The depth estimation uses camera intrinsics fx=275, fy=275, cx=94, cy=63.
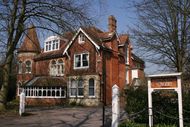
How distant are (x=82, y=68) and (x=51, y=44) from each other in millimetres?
8823

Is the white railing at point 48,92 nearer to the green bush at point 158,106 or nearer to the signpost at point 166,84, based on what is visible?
the green bush at point 158,106

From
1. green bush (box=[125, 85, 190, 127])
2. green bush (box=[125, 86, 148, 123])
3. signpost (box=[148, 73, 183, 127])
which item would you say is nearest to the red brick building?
green bush (box=[125, 86, 148, 123])

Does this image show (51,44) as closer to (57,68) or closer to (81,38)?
(57,68)

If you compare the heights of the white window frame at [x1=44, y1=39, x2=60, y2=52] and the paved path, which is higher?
the white window frame at [x1=44, y1=39, x2=60, y2=52]

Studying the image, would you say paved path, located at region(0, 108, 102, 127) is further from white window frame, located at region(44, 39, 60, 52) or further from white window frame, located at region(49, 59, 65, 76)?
white window frame, located at region(44, 39, 60, 52)

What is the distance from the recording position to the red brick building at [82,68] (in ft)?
110

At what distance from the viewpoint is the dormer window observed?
40.5 metres

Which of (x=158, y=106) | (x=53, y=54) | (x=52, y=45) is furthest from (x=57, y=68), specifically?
(x=158, y=106)

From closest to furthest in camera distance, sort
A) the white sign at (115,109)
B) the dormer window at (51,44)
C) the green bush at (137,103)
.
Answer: the white sign at (115,109) < the green bush at (137,103) < the dormer window at (51,44)

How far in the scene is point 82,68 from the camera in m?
35.0

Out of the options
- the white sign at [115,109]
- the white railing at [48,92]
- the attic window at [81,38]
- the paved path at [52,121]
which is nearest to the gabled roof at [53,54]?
the attic window at [81,38]

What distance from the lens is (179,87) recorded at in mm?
11898

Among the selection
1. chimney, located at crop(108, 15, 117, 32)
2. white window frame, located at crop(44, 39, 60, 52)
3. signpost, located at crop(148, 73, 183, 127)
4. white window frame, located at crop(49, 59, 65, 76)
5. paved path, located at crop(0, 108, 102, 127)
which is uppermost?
chimney, located at crop(108, 15, 117, 32)

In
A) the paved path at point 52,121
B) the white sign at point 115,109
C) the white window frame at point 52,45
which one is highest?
the white window frame at point 52,45
